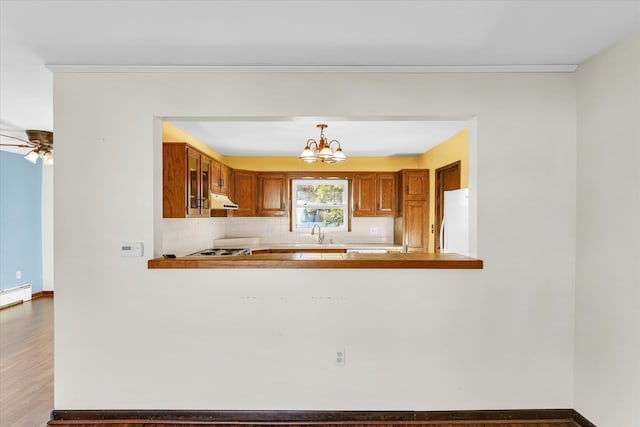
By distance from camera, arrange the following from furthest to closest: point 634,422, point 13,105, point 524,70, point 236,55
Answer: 1. point 13,105
2. point 524,70
3. point 236,55
4. point 634,422

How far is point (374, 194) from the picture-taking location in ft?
17.8

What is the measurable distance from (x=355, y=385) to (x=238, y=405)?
0.81m

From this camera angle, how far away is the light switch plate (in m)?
2.22

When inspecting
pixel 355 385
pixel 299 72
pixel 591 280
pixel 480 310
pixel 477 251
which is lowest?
pixel 355 385

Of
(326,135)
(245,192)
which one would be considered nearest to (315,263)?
(326,135)

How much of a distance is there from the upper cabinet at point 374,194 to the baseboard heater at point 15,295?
5263 mm

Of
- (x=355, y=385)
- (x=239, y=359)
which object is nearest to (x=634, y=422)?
(x=355, y=385)

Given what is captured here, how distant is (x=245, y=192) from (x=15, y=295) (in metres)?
3.70

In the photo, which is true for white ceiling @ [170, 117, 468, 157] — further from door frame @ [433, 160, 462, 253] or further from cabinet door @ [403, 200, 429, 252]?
cabinet door @ [403, 200, 429, 252]

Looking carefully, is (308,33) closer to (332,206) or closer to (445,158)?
(445,158)

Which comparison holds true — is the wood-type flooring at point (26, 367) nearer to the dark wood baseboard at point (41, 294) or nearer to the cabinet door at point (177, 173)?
the dark wood baseboard at point (41, 294)

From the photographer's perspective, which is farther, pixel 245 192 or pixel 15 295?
pixel 245 192

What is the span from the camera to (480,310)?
2234 mm

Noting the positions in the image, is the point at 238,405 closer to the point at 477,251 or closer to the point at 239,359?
the point at 239,359
